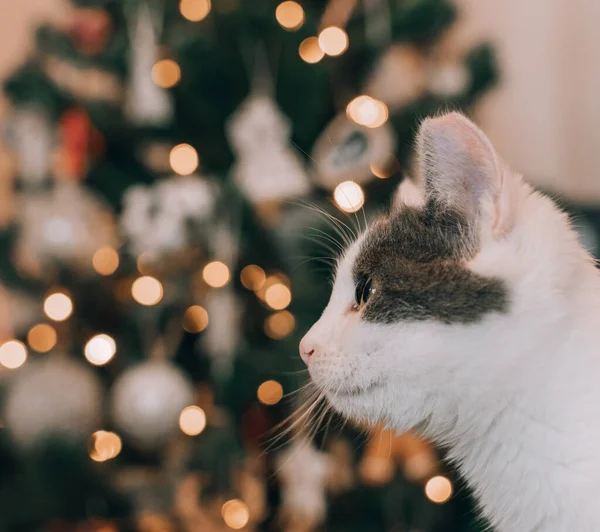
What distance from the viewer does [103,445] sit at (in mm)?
1125

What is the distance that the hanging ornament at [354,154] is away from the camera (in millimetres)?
984

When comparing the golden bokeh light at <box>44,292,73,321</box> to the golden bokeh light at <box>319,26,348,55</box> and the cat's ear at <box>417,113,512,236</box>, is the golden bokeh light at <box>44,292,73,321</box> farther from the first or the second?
the cat's ear at <box>417,113,512,236</box>

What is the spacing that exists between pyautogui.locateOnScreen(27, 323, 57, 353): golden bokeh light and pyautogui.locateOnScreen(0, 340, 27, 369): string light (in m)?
0.03

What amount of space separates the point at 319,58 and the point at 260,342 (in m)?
0.51

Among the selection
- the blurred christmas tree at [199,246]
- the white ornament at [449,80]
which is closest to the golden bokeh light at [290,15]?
the blurred christmas tree at [199,246]

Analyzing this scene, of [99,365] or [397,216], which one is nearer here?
[397,216]

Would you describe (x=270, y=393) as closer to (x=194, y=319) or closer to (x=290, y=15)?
(x=194, y=319)

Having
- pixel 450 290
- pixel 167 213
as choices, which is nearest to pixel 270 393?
pixel 167 213

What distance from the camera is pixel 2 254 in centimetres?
120

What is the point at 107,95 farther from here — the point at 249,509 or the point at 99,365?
the point at 249,509

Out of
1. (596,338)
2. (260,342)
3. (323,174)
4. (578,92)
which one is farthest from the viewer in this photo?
(578,92)

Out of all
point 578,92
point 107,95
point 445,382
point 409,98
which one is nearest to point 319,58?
point 409,98

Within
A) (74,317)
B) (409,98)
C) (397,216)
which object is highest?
(397,216)

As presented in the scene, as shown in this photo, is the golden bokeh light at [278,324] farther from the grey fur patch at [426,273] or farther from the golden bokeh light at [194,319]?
the grey fur patch at [426,273]
